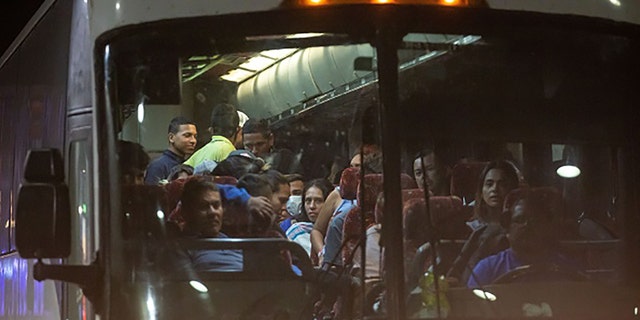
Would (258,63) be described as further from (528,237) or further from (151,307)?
(528,237)

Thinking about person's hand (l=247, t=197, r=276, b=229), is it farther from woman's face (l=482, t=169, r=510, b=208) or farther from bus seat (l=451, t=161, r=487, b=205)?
woman's face (l=482, t=169, r=510, b=208)

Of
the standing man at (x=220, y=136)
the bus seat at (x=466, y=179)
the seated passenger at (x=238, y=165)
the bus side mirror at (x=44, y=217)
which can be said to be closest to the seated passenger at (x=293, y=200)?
the seated passenger at (x=238, y=165)

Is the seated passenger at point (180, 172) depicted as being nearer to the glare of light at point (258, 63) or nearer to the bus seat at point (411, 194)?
the glare of light at point (258, 63)

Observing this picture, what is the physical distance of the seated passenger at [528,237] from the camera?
4.82 m

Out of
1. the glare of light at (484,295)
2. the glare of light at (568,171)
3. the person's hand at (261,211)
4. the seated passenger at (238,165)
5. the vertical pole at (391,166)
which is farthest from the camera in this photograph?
the glare of light at (568,171)

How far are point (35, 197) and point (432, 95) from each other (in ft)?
5.36

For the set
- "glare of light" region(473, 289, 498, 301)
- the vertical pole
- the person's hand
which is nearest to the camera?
the vertical pole

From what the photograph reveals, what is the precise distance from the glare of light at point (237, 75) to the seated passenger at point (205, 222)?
1.41 ft

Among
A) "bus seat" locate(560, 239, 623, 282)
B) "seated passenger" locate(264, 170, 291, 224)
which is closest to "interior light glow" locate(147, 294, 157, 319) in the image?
"seated passenger" locate(264, 170, 291, 224)

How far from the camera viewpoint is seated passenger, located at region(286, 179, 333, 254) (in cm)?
487

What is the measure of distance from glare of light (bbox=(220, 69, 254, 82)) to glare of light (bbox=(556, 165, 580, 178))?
1361 millimetres

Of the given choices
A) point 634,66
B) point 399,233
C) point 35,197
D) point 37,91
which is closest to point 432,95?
point 399,233

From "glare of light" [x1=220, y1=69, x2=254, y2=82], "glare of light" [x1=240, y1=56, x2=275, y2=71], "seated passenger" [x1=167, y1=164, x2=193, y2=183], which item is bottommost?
"seated passenger" [x1=167, y1=164, x2=193, y2=183]

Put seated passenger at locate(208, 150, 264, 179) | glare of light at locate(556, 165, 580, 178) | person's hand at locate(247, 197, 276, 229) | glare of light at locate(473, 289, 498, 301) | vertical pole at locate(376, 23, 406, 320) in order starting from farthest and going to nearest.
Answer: glare of light at locate(556, 165, 580, 178) → seated passenger at locate(208, 150, 264, 179) → person's hand at locate(247, 197, 276, 229) → glare of light at locate(473, 289, 498, 301) → vertical pole at locate(376, 23, 406, 320)
